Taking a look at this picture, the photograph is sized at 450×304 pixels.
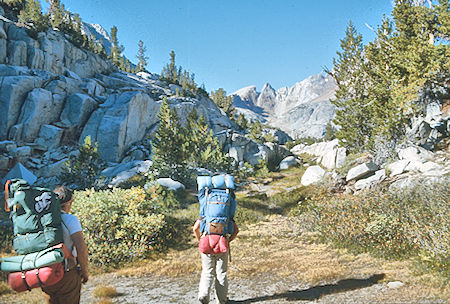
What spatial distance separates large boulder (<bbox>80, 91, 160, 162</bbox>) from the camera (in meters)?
39.2

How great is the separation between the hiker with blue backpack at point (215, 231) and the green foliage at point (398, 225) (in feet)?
15.5

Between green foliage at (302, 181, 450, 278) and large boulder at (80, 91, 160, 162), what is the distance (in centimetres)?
3428

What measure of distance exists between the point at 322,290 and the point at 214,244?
119 inches

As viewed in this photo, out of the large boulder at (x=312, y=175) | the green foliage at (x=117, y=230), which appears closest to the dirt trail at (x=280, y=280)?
the green foliage at (x=117, y=230)

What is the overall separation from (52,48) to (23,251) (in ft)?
178

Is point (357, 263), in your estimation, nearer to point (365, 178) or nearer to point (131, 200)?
point (131, 200)

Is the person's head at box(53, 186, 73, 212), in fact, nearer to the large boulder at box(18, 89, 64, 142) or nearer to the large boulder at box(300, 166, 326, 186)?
the large boulder at box(300, 166, 326, 186)

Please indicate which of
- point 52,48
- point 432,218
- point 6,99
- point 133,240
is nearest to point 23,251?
point 133,240

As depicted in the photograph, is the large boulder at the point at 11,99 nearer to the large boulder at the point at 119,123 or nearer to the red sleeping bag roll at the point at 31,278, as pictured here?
the large boulder at the point at 119,123

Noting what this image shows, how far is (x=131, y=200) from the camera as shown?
10227 mm

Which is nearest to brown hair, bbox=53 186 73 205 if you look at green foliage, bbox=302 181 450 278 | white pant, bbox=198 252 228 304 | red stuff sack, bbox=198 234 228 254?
red stuff sack, bbox=198 234 228 254

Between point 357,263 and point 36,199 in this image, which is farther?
point 357,263

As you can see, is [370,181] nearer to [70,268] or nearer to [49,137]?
[70,268]

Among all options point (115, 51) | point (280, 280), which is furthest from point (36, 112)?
point (115, 51)
